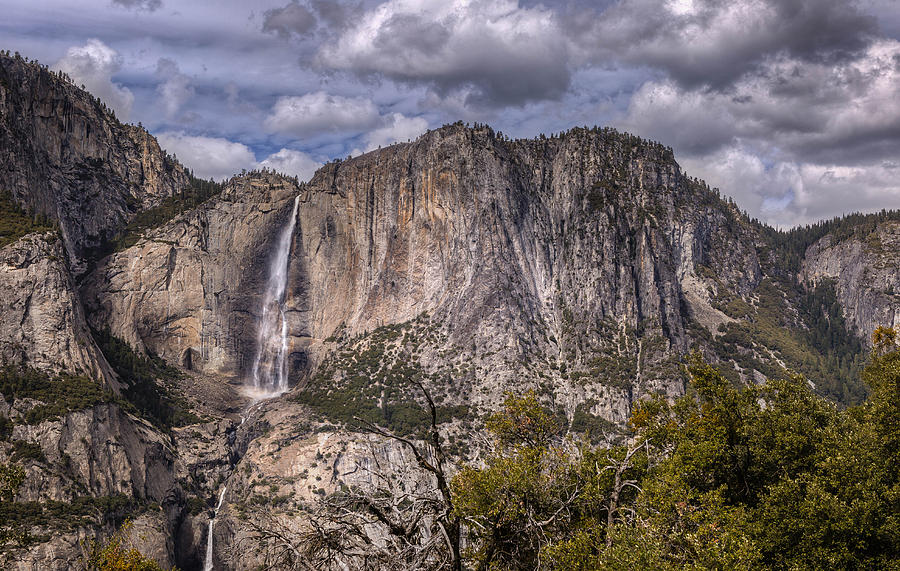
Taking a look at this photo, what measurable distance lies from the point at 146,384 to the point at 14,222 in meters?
35.4

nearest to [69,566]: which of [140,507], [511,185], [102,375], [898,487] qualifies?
[140,507]

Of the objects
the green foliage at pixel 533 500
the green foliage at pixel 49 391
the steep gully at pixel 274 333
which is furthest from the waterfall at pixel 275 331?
the green foliage at pixel 533 500

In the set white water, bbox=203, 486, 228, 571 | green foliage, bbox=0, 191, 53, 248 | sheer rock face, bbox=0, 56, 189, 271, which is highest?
sheer rock face, bbox=0, 56, 189, 271

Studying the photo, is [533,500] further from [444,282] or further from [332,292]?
[332,292]

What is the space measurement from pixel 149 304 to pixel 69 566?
7457 cm

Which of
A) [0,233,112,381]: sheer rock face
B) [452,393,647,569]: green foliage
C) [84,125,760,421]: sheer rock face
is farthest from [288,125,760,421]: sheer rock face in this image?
[452,393,647,569]: green foliage

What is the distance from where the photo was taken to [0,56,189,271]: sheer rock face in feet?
413

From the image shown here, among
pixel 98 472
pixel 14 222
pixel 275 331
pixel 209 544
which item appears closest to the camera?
pixel 98 472

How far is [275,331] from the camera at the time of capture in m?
155

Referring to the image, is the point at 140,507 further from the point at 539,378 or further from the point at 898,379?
the point at 898,379

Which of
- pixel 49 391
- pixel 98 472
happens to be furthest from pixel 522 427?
pixel 49 391

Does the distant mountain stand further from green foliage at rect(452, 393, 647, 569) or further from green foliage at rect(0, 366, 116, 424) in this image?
green foliage at rect(452, 393, 647, 569)

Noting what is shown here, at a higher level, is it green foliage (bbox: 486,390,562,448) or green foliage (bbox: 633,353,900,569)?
green foliage (bbox: 486,390,562,448)

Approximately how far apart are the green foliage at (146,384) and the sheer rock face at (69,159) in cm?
2358
